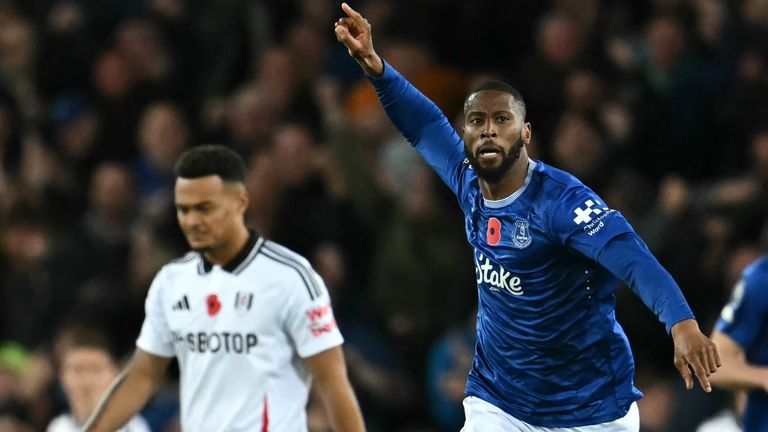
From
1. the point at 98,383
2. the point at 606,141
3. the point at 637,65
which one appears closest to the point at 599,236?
the point at 98,383

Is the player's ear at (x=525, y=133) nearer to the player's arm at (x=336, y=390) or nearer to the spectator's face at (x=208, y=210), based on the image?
the player's arm at (x=336, y=390)

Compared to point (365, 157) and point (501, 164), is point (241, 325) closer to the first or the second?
point (501, 164)

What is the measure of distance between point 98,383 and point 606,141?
3432 millimetres

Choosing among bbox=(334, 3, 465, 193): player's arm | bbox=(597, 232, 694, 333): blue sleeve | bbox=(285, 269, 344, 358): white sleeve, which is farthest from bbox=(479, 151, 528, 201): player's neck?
bbox=(285, 269, 344, 358): white sleeve

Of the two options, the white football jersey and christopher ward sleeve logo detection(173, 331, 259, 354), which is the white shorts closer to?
the white football jersey

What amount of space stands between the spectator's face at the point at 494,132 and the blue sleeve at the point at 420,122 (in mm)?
562

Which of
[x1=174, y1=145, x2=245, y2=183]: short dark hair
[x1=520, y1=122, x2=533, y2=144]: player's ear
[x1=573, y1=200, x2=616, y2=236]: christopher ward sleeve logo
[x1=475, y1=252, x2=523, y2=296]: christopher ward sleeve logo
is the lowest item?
[x1=475, y1=252, x2=523, y2=296]: christopher ward sleeve logo

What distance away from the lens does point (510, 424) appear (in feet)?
18.9

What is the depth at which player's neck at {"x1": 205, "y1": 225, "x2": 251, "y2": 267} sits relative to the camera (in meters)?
6.37

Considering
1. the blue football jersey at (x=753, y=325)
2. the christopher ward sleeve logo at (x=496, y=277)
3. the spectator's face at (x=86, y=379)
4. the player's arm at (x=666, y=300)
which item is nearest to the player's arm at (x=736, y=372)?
the blue football jersey at (x=753, y=325)

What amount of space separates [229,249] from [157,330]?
50cm

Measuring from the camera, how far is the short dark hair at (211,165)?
6363mm

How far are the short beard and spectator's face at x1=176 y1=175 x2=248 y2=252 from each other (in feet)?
3.95

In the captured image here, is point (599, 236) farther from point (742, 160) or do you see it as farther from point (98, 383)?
point (742, 160)
